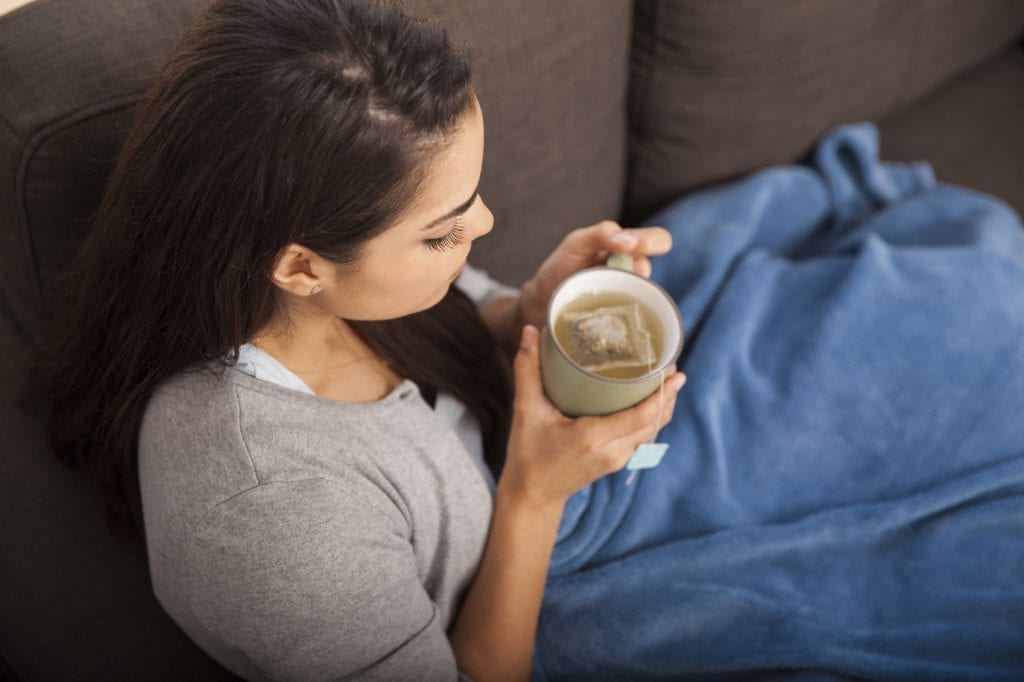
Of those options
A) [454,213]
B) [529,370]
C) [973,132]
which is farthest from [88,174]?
[973,132]

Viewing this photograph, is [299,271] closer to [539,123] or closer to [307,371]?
[307,371]

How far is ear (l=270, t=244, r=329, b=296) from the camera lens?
632mm

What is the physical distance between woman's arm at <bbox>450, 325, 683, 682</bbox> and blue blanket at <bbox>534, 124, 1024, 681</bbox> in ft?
0.32

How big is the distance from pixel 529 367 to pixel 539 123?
0.40m

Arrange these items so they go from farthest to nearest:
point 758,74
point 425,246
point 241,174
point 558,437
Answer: point 758,74
point 558,437
point 425,246
point 241,174

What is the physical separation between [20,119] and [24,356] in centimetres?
27

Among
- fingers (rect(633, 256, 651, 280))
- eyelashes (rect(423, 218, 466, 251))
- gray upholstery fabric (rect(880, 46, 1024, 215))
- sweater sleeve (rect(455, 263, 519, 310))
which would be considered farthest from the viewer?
gray upholstery fabric (rect(880, 46, 1024, 215))

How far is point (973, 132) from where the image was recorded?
1.51 meters

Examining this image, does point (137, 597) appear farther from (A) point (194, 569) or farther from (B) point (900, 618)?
(B) point (900, 618)

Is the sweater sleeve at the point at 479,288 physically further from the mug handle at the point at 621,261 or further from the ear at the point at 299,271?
the ear at the point at 299,271

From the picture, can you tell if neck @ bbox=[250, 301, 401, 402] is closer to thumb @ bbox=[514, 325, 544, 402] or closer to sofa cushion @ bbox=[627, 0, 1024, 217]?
thumb @ bbox=[514, 325, 544, 402]

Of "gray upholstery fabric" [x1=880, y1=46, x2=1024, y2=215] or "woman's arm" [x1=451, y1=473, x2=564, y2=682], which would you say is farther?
"gray upholstery fabric" [x1=880, y1=46, x2=1024, y2=215]

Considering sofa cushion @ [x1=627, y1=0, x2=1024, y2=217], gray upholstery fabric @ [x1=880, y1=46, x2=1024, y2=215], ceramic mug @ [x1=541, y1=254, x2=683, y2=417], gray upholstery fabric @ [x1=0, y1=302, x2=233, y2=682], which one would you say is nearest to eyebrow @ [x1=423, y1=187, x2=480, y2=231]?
ceramic mug @ [x1=541, y1=254, x2=683, y2=417]

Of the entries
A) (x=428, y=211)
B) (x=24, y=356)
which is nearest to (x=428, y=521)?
(x=428, y=211)
